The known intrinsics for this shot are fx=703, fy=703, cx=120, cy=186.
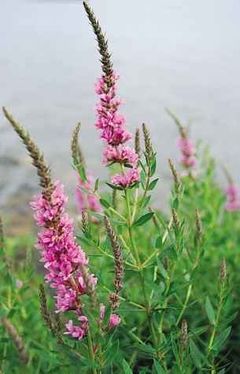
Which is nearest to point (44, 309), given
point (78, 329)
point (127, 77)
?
point (78, 329)

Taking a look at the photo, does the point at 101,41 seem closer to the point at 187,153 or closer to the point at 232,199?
the point at 187,153

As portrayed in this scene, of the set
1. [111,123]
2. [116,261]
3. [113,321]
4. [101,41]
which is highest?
[101,41]

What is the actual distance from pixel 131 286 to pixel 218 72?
215cm

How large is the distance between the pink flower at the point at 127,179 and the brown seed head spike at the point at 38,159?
0.83ft

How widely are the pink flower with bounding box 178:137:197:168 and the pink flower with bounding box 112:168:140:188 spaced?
4.36ft

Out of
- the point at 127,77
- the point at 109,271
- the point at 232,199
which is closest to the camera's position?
the point at 109,271

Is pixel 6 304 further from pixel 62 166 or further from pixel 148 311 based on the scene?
pixel 62 166

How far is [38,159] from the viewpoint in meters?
1.17

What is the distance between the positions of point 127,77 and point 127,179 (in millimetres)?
3331

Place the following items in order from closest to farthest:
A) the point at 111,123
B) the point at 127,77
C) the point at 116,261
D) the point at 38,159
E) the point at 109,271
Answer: the point at 38,159, the point at 116,261, the point at 111,123, the point at 109,271, the point at 127,77

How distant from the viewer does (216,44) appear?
440cm

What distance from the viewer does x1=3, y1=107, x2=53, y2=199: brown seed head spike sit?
1.16 meters

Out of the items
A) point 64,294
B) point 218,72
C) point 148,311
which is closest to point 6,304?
point 148,311

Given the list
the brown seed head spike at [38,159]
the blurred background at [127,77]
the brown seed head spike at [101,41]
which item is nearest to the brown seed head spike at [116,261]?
the brown seed head spike at [38,159]
